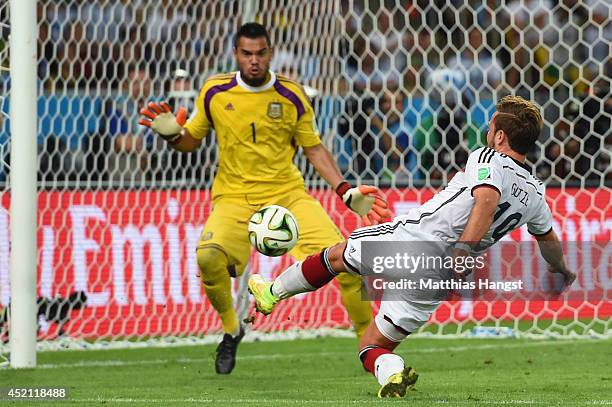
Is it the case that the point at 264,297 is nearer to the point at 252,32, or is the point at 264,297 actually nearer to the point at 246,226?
the point at 246,226

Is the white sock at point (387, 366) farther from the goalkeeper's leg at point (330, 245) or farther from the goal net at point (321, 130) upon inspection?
the goal net at point (321, 130)

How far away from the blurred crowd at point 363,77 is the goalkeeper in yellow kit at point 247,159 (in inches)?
106

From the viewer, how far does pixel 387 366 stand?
591 centimetres

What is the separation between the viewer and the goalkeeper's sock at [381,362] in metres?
5.89

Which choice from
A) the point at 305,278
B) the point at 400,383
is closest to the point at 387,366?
the point at 400,383

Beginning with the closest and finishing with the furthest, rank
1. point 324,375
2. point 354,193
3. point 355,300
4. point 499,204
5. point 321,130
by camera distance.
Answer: point 499,204 → point 354,193 → point 324,375 → point 355,300 → point 321,130

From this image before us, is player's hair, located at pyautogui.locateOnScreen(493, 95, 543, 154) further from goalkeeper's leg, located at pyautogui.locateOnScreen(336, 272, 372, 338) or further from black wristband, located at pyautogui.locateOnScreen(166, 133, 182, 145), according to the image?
black wristband, located at pyautogui.locateOnScreen(166, 133, 182, 145)

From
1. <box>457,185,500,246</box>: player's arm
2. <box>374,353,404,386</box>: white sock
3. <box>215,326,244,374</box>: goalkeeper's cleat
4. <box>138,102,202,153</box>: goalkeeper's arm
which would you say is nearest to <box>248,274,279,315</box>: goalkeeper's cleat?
<box>374,353,404,386</box>: white sock

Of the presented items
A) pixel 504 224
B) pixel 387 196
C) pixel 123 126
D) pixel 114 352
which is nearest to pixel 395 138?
pixel 387 196

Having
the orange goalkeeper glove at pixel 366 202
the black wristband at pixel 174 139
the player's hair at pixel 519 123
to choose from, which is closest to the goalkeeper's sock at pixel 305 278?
the orange goalkeeper glove at pixel 366 202

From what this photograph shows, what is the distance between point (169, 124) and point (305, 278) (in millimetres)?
2138

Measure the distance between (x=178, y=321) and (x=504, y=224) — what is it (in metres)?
5.44

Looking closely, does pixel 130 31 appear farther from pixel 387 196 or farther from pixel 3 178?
pixel 387 196

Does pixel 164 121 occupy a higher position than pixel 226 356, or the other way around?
pixel 164 121
